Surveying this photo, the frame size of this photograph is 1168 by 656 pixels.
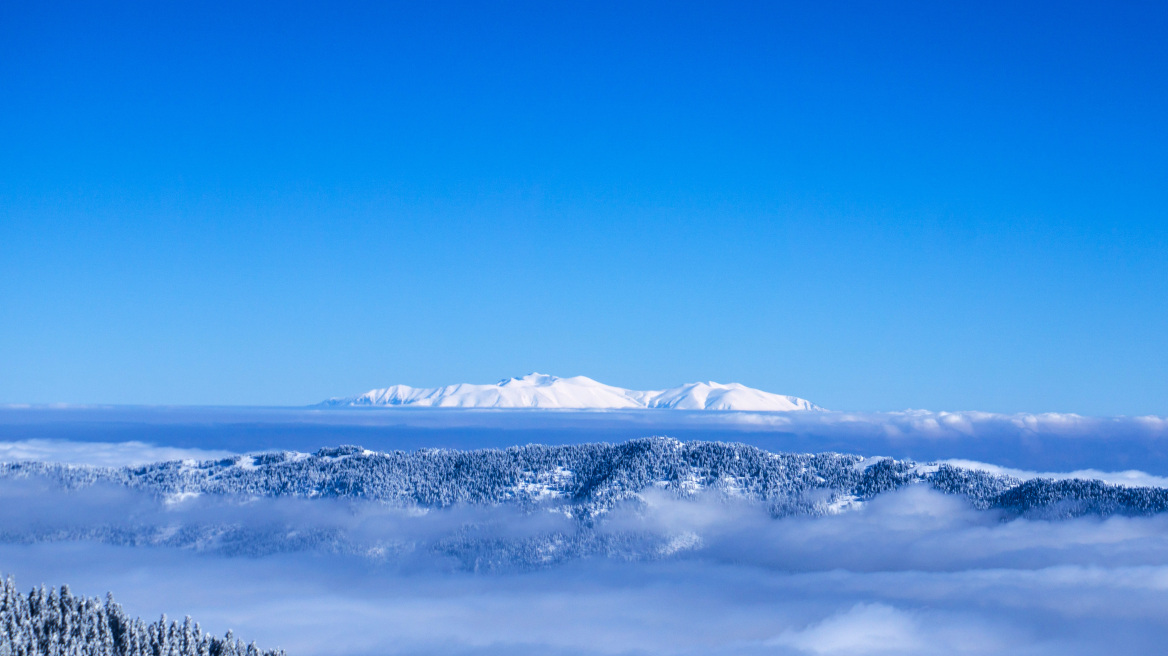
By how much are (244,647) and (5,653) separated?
116 feet

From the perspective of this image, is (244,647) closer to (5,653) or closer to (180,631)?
(180,631)

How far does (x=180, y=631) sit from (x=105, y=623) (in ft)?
36.9

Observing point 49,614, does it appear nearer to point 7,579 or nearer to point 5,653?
point 7,579

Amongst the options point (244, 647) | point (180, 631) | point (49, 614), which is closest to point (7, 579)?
point (49, 614)

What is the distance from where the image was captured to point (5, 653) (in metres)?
105

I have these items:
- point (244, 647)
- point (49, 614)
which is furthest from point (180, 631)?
point (49, 614)

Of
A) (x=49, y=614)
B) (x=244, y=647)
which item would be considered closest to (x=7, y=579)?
(x=49, y=614)

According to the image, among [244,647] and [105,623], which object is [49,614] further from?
[244,647]

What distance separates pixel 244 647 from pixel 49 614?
3171 cm

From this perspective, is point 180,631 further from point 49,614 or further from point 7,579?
point 7,579

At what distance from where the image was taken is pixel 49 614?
13162 centimetres

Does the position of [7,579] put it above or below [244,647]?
above

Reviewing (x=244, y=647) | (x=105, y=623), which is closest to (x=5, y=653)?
(x=105, y=623)

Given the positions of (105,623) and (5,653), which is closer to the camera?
(5,653)
